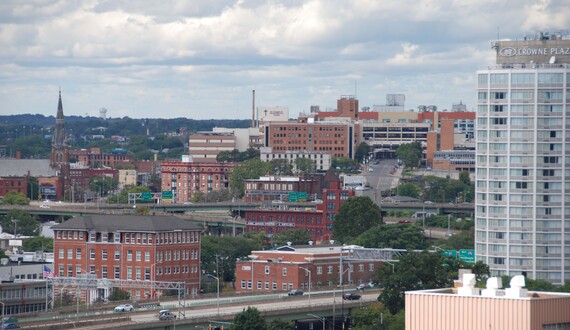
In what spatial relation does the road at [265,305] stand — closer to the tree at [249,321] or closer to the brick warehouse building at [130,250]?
the tree at [249,321]

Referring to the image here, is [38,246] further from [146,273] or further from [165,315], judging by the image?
[165,315]

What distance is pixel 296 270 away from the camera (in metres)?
160

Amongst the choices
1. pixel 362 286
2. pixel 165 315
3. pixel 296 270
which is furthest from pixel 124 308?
pixel 296 270

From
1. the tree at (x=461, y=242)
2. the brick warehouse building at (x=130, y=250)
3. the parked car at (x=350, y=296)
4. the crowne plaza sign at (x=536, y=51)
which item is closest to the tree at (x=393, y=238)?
the tree at (x=461, y=242)

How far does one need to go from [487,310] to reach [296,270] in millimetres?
93806

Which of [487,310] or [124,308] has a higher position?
Answer: [487,310]

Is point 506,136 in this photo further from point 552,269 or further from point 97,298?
point 97,298

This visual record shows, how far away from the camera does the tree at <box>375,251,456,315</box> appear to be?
5027 inches

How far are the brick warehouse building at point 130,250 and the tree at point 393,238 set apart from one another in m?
24.5

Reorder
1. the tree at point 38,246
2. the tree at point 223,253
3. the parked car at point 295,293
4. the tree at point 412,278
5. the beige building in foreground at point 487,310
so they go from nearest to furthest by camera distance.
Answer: the beige building in foreground at point 487,310, the tree at point 412,278, the parked car at point 295,293, the tree at point 223,253, the tree at point 38,246

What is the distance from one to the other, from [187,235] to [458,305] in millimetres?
101142

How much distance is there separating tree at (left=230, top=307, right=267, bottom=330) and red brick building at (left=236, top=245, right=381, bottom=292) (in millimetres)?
39345

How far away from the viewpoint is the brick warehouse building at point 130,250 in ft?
535

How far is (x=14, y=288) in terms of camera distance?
142625 millimetres
